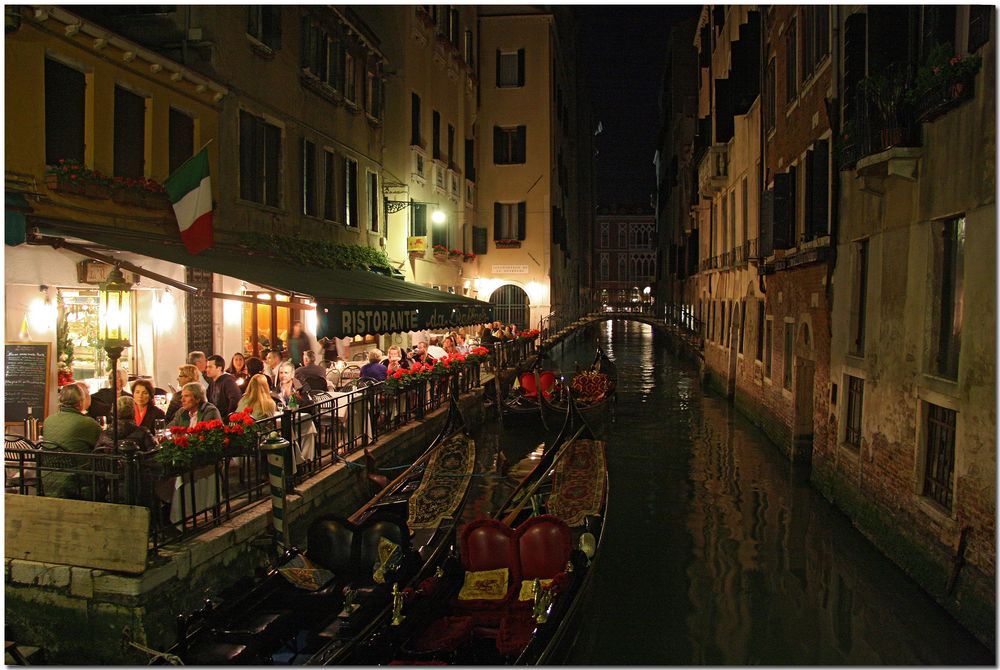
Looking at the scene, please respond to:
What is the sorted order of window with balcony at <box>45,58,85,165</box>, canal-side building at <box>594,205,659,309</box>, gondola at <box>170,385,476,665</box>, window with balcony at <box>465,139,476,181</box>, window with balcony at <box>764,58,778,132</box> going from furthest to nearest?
1. canal-side building at <box>594,205,659,309</box>
2. window with balcony at <box>465,139,476,181</box>
3. window with balcony at <box>764,58,778,132</box>
4. window with balcony at <box>45,58,85,165</box>
5. gondola at <box>170,385,476,665</box>

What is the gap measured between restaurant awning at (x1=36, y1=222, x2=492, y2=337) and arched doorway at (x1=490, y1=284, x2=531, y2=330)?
558 inches

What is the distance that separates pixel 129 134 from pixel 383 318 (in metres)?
3.64

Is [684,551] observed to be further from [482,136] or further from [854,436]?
[482,136]

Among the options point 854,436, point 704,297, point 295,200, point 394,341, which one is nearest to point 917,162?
point 854,436

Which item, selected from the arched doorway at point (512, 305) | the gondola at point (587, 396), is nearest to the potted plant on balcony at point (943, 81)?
the gondola at point (587, 396)

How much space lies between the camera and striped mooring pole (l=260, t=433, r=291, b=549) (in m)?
6.85

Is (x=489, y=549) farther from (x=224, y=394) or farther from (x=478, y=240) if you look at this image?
(x=478, y=240)

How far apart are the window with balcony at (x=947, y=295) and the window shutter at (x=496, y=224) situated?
20461mm

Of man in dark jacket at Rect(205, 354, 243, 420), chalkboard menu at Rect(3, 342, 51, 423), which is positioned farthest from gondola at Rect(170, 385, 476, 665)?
chalkboard menu at Rect(3, 342, 51, 423)

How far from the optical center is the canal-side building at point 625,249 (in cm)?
8088

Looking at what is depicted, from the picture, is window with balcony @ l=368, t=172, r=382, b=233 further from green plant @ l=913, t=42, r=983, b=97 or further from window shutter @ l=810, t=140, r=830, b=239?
green plant @ l=913, t=42, r=983, b=97

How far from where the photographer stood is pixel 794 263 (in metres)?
11.2

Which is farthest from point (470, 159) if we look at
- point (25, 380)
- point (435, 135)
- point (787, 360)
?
point (25, 380)

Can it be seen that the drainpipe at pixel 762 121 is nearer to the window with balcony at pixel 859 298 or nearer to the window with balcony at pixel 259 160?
the window with balcony at pixel 859 298
